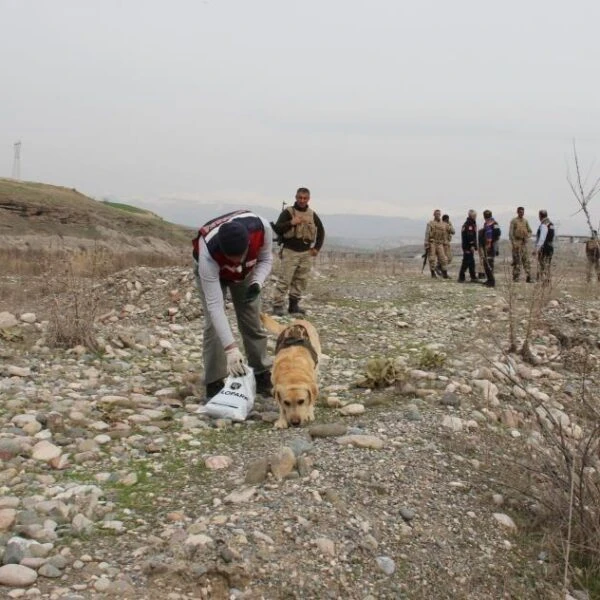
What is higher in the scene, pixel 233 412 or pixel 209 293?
pixel 209 293

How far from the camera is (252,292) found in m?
5.04

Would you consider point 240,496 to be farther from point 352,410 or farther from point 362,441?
point 352,410

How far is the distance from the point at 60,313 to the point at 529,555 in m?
5.29

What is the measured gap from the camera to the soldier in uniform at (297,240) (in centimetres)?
892

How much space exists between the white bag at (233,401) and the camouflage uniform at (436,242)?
39.3ft

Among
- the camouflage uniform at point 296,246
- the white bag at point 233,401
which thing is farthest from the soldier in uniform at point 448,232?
the white bag at point 233,401

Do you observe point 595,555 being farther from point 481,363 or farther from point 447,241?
point 447,241

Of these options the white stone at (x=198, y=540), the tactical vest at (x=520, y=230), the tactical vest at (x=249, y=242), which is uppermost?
the tactical vest at (x=520, y=230)

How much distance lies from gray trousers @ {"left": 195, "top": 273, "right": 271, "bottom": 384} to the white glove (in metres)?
0.45

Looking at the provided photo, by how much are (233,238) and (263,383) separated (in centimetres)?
163

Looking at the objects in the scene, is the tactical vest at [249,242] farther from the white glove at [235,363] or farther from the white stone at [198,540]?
the white stone at [198,540]

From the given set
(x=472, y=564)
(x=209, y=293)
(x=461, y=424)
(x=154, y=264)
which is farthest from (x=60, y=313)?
(x=154, y=264)

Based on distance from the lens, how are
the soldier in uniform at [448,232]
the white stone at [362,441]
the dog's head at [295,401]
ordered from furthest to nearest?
1. the soldier in uniform at [448,232]
2. the dog's head at [295,401]
3. the white stone at [362,441]

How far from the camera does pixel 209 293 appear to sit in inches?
181
